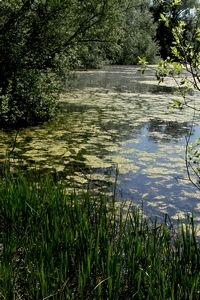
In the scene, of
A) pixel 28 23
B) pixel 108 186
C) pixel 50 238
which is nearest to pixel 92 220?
pixel 50 238

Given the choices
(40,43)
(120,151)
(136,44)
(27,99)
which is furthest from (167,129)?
(136,44)

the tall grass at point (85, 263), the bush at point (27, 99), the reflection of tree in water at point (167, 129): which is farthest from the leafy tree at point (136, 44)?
the tall grass at point (85, 263)

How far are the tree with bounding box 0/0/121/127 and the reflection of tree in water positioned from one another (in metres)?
3.02

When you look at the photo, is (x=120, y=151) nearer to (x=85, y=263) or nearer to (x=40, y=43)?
(x=40, y=43)

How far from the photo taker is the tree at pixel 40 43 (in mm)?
11805

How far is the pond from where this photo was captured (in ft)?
24.4

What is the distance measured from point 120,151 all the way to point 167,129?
12.4 ft

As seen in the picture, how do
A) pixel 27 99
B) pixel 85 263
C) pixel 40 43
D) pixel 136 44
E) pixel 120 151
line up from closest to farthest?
1. pixel 85 263
2. pixel 120 151
3. pixel 40 43
4. pixel 27 99
5. pixel 136 44

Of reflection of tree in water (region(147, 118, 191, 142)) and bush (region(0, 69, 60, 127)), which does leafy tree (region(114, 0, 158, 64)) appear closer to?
reflection of tree in water (region(147, 118, 191, 142))

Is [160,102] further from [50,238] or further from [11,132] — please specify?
[50,238]

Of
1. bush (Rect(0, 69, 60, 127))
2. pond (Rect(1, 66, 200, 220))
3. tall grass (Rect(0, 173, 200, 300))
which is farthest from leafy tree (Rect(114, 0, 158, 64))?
tall grass (Rect(0, 173, 200, 300))

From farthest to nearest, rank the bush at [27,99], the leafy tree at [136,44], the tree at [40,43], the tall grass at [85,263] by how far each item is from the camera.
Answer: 1. the leafy tree at [136,44]
2. the bush at [27,99]
3. the tree at [40,43]
4. the tall grass at [85,263]

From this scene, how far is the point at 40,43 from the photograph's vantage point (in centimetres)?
1239

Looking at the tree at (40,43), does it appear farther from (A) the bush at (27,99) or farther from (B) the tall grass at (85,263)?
(B) the tall grass at (85,263)
